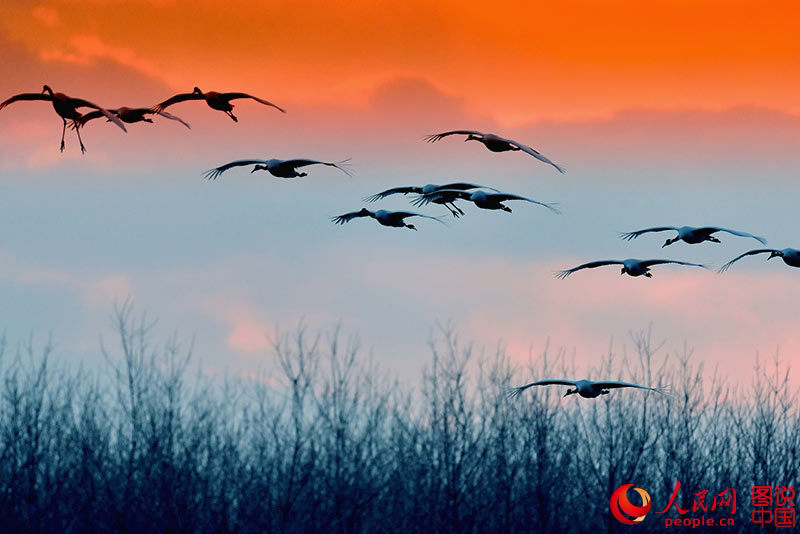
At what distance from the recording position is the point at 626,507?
31281 millimetres

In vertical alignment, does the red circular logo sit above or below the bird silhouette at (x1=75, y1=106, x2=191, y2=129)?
below

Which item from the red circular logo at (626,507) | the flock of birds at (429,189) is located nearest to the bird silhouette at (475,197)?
the flock of birds at (429,189)

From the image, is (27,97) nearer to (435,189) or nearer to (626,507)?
(435,189)

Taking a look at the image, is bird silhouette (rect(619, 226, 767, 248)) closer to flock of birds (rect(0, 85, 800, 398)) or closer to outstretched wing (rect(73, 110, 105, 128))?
flock of birds (rect(0, 85, 800, 398))

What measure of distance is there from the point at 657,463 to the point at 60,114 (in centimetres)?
2377

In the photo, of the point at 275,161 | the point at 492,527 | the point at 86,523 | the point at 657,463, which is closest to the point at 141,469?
the point at 86,523

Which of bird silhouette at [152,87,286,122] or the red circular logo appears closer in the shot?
bird silhouette at [152,87,286,122]

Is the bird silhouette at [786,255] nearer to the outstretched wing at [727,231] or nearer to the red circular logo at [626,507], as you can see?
the outstretched wing at [727,231]

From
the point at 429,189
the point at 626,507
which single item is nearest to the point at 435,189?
the point at 429,189

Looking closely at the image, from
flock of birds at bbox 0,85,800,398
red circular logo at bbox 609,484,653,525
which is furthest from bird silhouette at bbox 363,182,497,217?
red circular logo at bbox 609,484,653,525

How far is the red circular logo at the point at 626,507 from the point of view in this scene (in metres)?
30.9

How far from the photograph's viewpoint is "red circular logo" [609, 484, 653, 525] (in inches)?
1216

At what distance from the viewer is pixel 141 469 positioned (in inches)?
1222

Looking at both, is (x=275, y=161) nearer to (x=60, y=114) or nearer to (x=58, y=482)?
(x=60, y=114)
